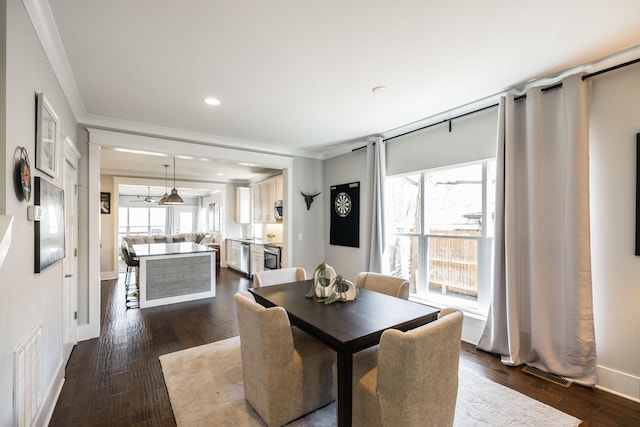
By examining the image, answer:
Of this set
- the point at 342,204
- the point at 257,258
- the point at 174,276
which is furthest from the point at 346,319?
the point at 257,258

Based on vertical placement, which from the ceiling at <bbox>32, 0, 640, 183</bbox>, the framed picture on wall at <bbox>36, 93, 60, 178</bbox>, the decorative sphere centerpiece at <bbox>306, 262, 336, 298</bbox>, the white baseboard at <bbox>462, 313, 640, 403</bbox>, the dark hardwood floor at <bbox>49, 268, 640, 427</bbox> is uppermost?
the ceiling at <bbox>32, 0, 640, 183</bbox>

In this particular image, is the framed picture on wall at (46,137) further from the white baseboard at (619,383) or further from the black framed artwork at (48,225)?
the white baseboard at (619,383)

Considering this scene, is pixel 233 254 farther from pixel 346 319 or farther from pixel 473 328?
pixel 346 319

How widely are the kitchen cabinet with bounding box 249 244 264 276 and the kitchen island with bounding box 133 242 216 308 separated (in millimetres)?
1176

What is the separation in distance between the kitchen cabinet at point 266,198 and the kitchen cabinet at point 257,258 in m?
0.69

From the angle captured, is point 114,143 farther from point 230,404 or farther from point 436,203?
point 436,203

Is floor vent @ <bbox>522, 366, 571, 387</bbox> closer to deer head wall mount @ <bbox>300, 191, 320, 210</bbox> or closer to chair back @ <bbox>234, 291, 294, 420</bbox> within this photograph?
chair back @ <bbox>234, 291, 294, 420</bbox>

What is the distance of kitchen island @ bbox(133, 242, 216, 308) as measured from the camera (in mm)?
4559

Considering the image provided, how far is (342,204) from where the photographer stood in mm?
4945

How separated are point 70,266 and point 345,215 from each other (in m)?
3.60

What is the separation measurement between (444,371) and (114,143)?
13.6ft

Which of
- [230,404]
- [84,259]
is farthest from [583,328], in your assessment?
[84,259]

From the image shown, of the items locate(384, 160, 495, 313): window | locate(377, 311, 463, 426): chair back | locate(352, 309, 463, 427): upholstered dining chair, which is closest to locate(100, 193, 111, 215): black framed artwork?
locate(384, 160, 495, 313): window

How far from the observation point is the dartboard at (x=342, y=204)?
4.84m
